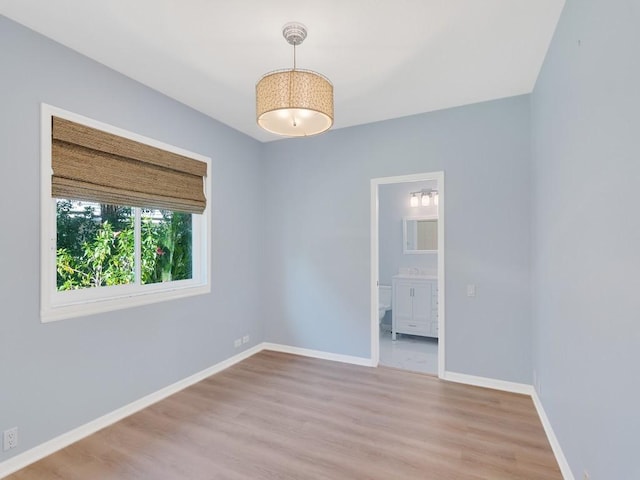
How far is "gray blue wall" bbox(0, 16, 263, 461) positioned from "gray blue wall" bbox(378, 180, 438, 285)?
2923 mm

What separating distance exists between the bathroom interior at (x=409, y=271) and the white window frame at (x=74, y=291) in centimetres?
269

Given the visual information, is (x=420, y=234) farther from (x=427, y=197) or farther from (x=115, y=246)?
(x=115, y=246)

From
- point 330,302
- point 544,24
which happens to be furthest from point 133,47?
point 330,302

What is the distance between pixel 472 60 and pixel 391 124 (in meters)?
1.23

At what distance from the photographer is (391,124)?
12.2 feet

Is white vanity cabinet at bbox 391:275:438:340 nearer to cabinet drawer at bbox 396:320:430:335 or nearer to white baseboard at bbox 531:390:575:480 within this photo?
cabinet drawer at bbox 396:320:430:335

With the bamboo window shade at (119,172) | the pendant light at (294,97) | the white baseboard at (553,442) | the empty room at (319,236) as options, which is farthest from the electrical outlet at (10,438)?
the white baseboard at (553,442)

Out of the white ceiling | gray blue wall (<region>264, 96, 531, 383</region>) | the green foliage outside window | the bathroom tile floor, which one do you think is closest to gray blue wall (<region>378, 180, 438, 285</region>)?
the bathroom tile floor

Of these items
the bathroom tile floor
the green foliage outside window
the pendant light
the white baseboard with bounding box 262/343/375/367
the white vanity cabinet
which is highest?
the pendant light

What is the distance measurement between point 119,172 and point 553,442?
3.78 m

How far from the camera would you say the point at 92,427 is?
97.5 inches

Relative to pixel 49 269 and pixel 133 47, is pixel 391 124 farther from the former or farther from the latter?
pixel 49 269

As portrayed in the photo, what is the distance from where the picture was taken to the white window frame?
2.22 meters

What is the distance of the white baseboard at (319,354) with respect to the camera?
12.6 feet
